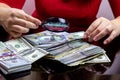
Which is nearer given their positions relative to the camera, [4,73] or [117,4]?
[4,73]

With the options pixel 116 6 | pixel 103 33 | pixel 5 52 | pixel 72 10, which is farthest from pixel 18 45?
pixel 116 6

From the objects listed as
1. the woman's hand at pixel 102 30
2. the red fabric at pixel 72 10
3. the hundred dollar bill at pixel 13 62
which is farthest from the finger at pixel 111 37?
A: the hundred dollar bill at pixel 13 62

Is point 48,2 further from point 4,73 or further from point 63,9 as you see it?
point 4,73

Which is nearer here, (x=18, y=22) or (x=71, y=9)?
(x=18, y=22)

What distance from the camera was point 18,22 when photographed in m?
0.89

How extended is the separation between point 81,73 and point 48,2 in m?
0.52

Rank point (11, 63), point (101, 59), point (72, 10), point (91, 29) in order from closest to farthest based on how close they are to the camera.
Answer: point (11, 63), point (101, 59), point (91, 29), point (72, 10)

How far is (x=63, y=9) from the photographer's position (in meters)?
1.16

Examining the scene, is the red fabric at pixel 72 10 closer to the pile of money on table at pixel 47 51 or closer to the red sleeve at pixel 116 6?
the red sleeve at pixel 116 6

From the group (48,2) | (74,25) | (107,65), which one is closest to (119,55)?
(107,65)

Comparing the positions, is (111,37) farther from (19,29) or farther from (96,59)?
(19,29)

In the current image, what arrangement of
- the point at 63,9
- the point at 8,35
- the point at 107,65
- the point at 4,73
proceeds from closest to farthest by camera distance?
1. the point at 4,73
2. the point at 107,65
3. the point at 8,35
4. the point at 63,9

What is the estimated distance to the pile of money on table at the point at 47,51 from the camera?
2.38 feet

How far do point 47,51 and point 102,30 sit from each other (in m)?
0.25
